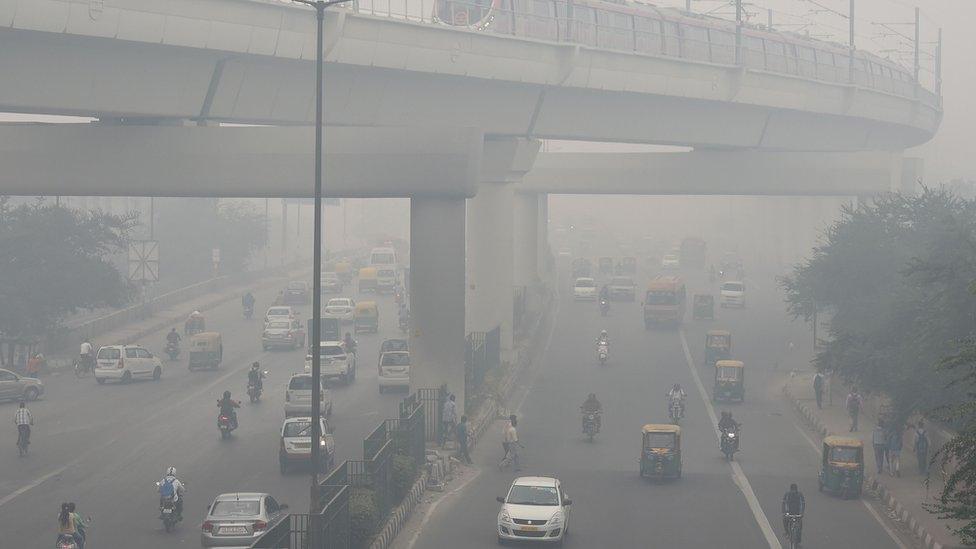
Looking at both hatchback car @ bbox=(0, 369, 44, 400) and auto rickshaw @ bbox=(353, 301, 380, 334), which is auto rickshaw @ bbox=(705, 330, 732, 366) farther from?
hatchback car @ bbox=(0, 369, 44, 400)

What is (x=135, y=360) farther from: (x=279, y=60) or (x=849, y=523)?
(x=849, y=523)

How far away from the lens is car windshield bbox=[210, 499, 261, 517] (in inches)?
1025

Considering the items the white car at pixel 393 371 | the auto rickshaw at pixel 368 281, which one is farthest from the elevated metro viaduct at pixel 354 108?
the auto rickshaw at pixel 368 281

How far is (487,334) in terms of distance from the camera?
54.9 meters

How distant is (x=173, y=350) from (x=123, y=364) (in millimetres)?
9689

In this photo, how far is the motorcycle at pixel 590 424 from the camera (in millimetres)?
42969

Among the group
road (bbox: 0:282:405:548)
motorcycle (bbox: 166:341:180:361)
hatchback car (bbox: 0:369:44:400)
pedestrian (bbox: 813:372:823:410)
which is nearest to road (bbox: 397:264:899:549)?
pedestrian (bbox: 813:372:823:410)

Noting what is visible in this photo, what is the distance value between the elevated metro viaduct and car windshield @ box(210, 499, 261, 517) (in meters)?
11.1

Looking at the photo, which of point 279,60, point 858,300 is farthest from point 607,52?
point 279,60

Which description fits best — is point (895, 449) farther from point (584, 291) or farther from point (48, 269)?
point (584, 291)

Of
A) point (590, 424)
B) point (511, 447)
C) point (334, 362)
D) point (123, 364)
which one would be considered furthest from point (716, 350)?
point (511, 447)

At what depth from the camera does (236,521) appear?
25.9 metres

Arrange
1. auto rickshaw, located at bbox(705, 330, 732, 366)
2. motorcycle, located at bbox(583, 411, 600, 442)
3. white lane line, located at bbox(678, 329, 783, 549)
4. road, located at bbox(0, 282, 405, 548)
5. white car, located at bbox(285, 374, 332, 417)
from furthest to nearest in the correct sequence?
auto rickshaw, located at bbox(705, 330, 732, 366)
white car, located at bbox(285, 374, 332, 417)
motorcycle, located at bbox(583, 411, 600, 442)
road, located at bbox(0, 282, 405, 548)
white lane line, located at bbox(678, 329, 783, 549)

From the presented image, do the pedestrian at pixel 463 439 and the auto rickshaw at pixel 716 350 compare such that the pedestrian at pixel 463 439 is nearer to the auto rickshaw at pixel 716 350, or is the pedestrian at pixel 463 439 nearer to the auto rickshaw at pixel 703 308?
the auto rickshaw at pixel 716 350
